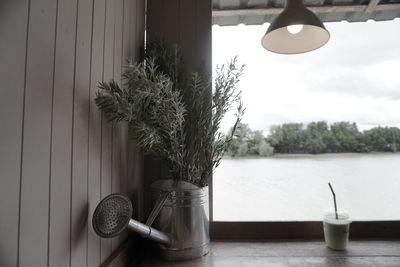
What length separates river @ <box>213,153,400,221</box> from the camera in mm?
1150

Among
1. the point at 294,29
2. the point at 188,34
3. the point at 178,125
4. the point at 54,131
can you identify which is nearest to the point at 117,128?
the point at 178,125

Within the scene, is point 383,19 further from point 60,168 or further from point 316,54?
point 60,168

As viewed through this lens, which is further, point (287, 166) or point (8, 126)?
point (287, 166)

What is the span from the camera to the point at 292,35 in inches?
37.9

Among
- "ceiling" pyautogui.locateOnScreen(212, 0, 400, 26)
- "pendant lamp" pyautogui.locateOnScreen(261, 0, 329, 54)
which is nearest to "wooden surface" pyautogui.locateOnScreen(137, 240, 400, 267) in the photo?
"pendant lamp" pyautogui.locateOnScreen(261, 0, 329, 54)

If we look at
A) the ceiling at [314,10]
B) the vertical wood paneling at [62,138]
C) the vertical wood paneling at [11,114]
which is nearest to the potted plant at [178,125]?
the vertical wood paneling at [62,138]

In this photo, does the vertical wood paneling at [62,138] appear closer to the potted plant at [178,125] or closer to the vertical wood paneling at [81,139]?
the vertical wood paneling at [81,139]

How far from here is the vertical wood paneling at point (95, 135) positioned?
631 millimetres

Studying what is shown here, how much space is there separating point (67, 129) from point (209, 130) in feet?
1.65

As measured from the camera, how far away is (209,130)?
0.93m

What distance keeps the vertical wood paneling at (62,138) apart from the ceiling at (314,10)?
2.82ft

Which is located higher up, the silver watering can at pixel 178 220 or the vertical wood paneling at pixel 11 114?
the vertical wood paneling at pixel 11 114

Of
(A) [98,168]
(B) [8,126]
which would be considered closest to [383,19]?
(A) [98,168]

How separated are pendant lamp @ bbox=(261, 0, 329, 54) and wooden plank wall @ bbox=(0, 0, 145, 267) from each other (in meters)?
0.54
